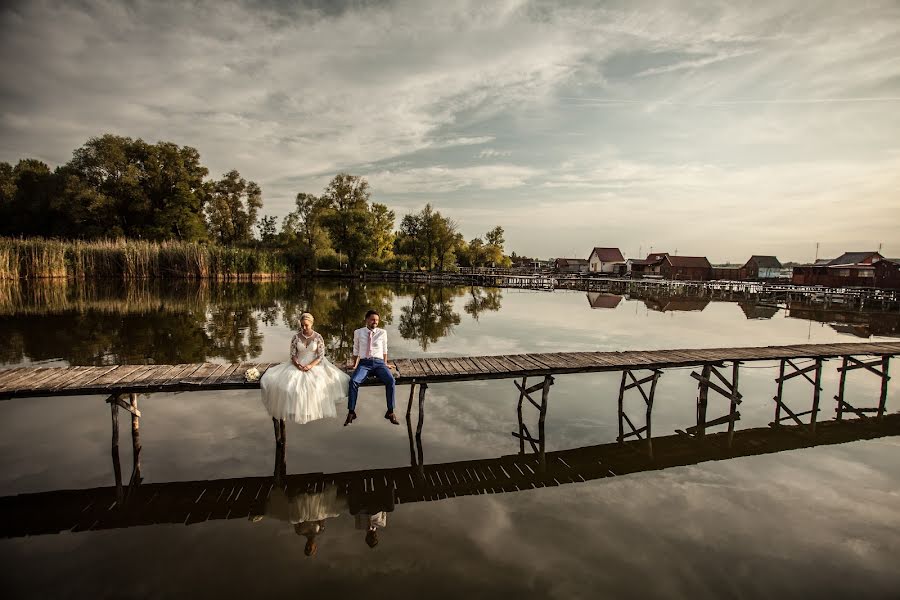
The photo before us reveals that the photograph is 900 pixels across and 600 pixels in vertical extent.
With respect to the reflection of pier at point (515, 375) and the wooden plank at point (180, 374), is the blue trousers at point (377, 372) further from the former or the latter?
the wooden plank at point (180, 374)

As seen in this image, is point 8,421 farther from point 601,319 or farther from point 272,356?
point 601,319

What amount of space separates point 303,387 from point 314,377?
1.12 feet

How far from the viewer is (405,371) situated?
1030 cm

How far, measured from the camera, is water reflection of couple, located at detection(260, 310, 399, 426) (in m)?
8.38

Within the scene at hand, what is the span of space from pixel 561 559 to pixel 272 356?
43.7 feet

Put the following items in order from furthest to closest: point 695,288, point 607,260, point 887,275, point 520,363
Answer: point 607,260 < point 695,288 < point 887,275 < point 520,363

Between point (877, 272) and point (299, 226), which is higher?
point (299, 226)

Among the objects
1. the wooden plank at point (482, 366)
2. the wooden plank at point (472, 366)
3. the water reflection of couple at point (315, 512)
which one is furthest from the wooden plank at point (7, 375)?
the wooden plank at point (482, 366)

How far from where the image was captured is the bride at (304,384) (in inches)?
328

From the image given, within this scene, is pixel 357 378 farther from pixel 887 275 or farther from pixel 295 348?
pixel 887 275

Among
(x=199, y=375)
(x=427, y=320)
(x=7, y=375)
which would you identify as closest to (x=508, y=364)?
(x=199, y=375)

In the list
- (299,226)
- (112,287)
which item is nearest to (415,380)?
(112,287)

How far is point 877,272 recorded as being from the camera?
64.4 metres

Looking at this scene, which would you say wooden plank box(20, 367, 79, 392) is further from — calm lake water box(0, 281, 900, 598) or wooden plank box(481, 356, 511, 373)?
wooden plank box(481, 356, 511, 373)
